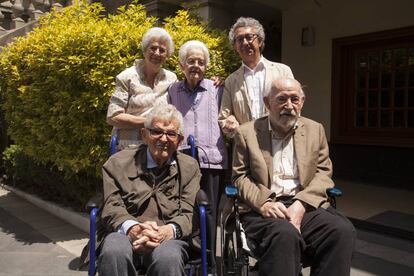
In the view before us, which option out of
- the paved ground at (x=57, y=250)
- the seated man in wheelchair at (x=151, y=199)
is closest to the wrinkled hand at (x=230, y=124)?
the seated man in wheelchair at (x=151, y=199)

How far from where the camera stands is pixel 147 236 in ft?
7.75

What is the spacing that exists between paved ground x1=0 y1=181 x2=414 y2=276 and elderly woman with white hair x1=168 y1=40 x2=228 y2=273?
124 centimetres

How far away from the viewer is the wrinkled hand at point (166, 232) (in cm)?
241

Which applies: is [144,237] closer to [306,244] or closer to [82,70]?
[306,244]

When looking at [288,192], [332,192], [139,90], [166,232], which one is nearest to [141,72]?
[139,90]

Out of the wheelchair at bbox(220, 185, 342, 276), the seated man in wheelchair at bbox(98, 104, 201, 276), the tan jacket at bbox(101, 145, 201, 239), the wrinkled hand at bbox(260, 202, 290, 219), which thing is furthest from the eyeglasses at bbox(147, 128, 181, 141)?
the wrinkled hand at bbox(260, 202, 290, 219)

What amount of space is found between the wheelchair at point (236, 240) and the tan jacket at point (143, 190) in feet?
0.94

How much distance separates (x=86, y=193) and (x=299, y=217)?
3.12 meters

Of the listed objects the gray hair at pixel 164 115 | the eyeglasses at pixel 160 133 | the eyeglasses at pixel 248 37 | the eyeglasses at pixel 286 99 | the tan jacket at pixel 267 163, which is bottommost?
the tan jacket at pixel 267 163

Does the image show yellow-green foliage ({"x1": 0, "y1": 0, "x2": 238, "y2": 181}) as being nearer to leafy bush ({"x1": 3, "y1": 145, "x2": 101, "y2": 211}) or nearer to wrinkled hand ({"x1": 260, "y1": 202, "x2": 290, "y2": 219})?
leafy bush ({"x1": 3, "y1": 145, "x2": 101, "y2": 211})

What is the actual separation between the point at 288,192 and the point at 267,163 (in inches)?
9.6

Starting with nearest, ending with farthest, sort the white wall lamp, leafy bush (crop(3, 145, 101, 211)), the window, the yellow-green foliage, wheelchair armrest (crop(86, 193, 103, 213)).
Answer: wheelchair armrest (crop(86, 193, 103, 213)), the yellow-green foliage, leafy bush (crop(3, 145, 101, 211)), the window, the white wall lamp

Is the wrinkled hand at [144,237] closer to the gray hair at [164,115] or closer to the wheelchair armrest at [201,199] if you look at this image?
the wheelchair armrest at [201,199]

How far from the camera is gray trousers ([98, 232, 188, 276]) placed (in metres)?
2.22
